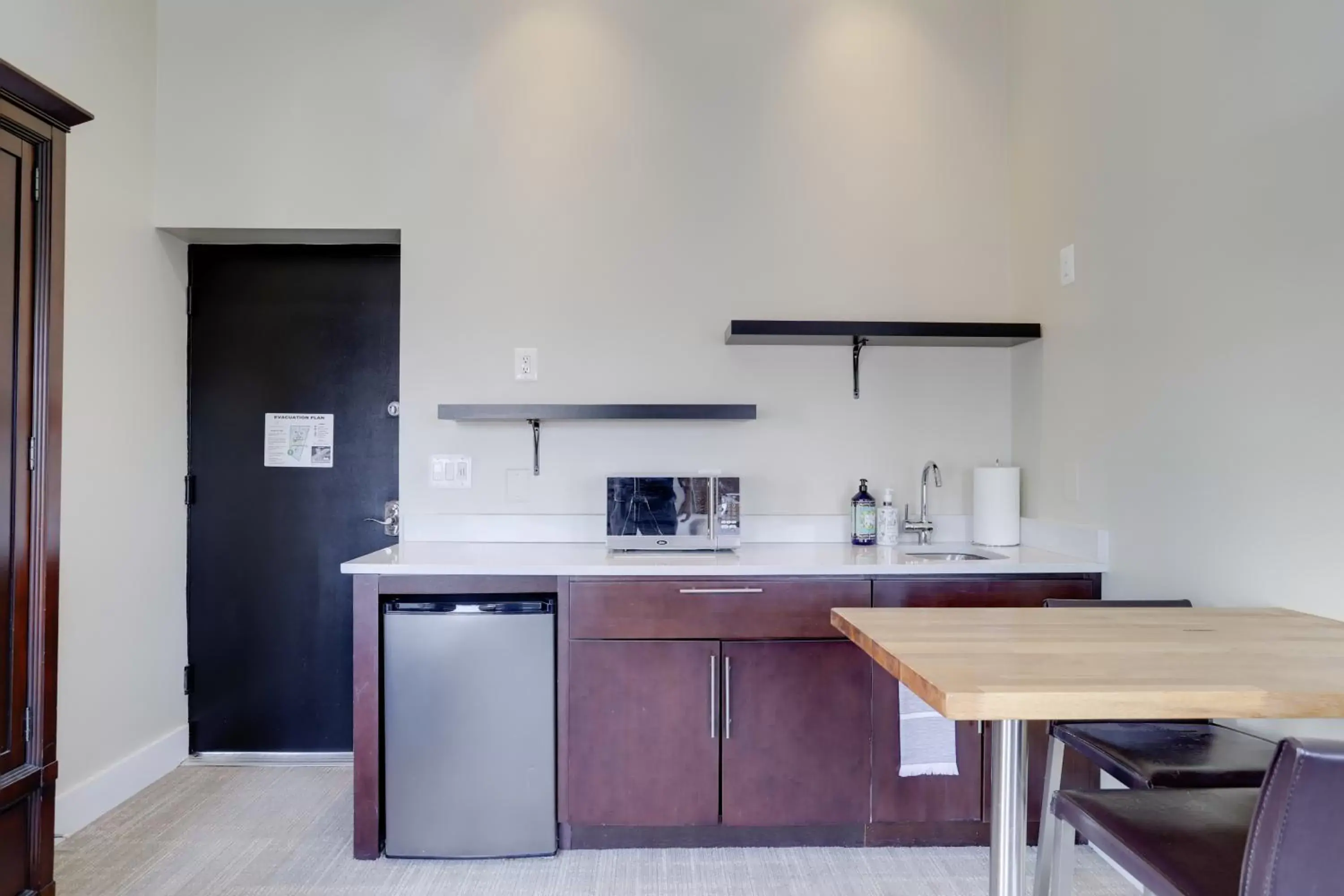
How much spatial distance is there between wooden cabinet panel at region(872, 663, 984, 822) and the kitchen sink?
1.53ft

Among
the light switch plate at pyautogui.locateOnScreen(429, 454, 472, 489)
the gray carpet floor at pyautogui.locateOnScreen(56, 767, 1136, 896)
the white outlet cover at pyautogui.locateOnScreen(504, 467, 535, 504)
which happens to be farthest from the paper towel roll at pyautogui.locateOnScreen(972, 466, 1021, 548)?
the light switch plate at pyautogui.locateOnScreen(429, 454, 472, 489)

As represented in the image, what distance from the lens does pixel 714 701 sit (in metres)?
2.17

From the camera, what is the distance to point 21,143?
1.63m

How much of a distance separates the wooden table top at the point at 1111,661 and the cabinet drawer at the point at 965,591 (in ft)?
2.06

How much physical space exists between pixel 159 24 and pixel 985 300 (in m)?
3.35

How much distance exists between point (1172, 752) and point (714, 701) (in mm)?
1146

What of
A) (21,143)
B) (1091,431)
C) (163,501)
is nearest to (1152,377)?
(1091,431)

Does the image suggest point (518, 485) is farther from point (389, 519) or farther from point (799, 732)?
point (799, 732)

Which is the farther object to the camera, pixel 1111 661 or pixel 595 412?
pixel 595 412

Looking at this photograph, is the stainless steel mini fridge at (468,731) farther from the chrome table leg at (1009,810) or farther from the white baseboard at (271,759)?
the chrome table leg at (1009,810)

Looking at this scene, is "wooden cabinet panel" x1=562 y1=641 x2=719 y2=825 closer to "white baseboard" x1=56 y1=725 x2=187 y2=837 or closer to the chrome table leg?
the chrome table leg

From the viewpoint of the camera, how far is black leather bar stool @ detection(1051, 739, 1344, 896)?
2.66 ft

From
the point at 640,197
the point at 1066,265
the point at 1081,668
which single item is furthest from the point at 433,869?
the point at 1066,265

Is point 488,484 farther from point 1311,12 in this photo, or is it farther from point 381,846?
point 1311,12
